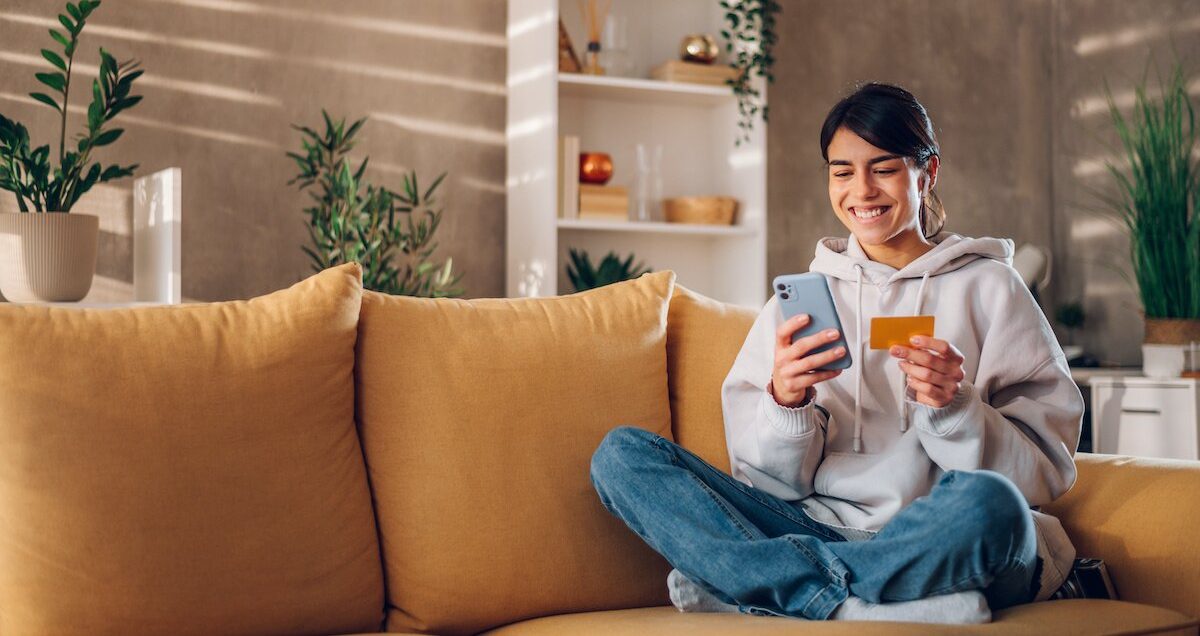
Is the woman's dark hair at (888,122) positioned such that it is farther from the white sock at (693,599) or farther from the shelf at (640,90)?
the shelf at (640,90)

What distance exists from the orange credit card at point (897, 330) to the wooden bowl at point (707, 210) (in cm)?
190

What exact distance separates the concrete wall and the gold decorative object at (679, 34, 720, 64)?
60 cm

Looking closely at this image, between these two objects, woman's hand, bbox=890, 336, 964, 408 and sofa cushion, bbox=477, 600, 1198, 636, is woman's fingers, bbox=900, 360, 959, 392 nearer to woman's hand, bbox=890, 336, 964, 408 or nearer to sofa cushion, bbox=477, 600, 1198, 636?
woman's hand, bbox=890, 336, 964, 408

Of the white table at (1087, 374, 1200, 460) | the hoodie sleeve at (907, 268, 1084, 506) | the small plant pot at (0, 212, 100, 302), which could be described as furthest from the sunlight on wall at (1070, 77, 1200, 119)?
the small plant pot at (0, 212, 100, 302)

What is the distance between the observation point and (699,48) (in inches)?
138

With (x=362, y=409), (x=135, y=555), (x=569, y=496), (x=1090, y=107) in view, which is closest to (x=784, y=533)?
(x=569, y=496)

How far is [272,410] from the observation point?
165 centimetres

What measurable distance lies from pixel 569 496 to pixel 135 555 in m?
0.64

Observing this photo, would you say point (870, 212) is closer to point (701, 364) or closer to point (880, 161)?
point (880, 161)

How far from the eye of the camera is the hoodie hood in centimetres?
182

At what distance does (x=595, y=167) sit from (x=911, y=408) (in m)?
1.78

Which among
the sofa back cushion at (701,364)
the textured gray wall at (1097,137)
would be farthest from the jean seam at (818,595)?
the textured gray wall at (1097,137)

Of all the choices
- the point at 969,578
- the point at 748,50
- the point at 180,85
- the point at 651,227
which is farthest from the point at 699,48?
the point at 969,578

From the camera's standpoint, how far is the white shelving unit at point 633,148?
3301 millimetres
